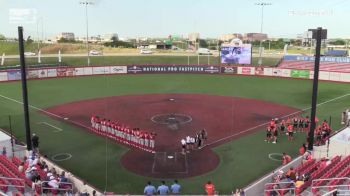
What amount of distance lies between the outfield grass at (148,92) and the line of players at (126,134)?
0.95 metres

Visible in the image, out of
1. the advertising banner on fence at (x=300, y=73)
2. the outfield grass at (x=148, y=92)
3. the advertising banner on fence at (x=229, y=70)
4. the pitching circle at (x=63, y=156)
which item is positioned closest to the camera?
the outfield grass at (x=148, y=92)

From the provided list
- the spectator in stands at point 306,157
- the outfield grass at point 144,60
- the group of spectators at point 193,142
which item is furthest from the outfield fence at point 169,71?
the group of spectators at point 193,142

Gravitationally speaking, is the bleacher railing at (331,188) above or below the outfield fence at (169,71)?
below

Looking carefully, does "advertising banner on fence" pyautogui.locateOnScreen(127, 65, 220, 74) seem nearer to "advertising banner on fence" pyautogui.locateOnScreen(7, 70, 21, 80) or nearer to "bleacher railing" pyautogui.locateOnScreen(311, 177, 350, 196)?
"advertising banner on fence" pyautogui.locateOnScreen(7, 70, 21, 80)

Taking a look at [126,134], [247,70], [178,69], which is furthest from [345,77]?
[126,134]

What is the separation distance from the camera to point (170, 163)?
20.6 meters

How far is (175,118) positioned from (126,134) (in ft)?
24.0

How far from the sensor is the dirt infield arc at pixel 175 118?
20406mm

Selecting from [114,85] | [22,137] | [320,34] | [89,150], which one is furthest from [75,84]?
[320,34]

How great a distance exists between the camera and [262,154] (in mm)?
22359

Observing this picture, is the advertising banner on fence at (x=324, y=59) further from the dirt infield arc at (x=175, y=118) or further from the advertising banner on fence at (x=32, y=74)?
the advertising banner on fence at (x=32, y=74)

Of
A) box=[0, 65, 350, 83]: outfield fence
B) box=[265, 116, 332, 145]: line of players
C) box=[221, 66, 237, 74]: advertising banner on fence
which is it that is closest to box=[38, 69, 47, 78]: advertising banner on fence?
box=[0, 65, 350, 83]: outfield fence

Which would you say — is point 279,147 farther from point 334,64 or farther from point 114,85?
point 334,64

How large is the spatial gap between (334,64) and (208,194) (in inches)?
2367
